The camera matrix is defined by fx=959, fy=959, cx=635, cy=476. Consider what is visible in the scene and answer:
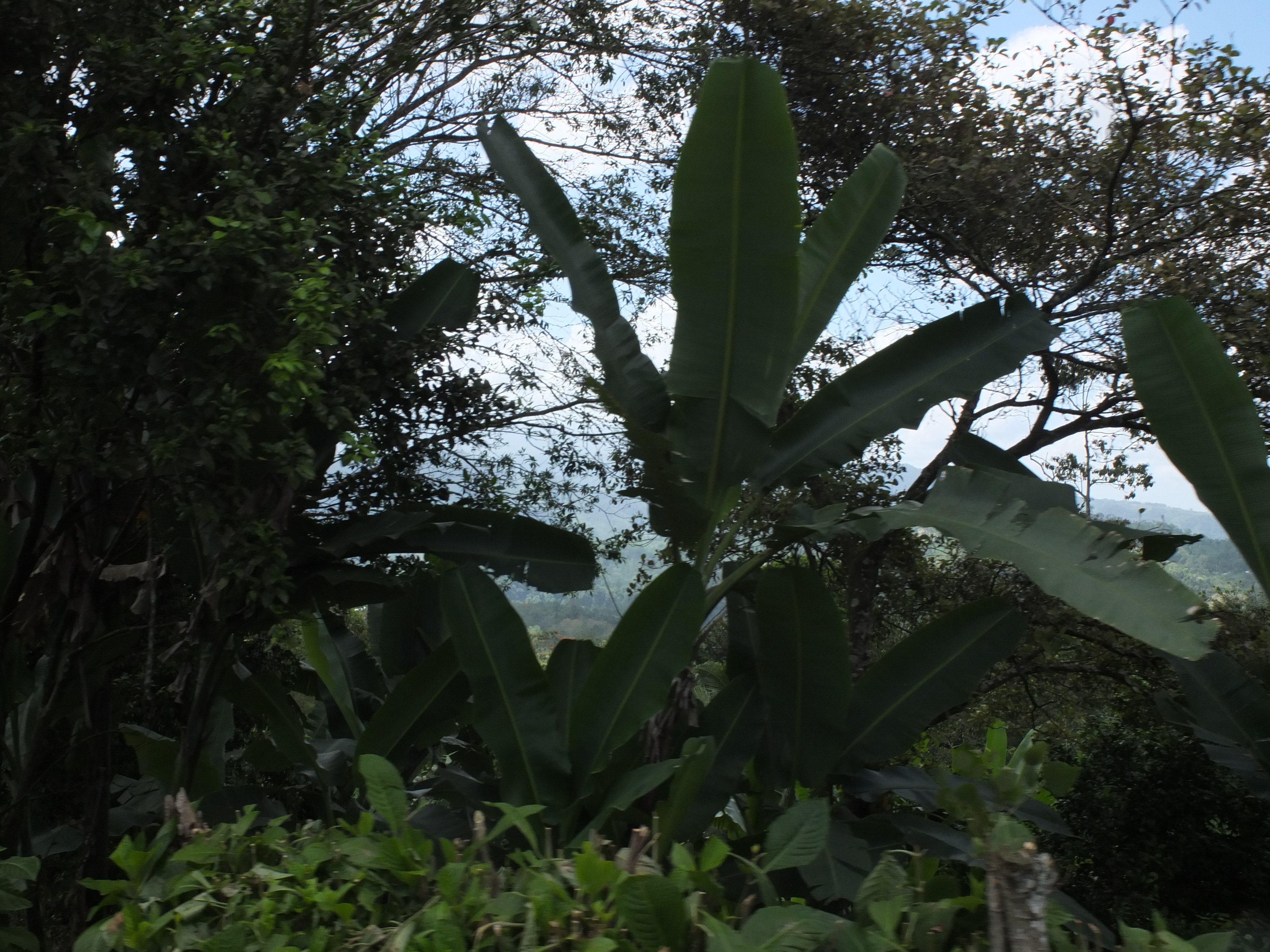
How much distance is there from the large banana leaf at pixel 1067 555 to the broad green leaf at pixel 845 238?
40.1 inches

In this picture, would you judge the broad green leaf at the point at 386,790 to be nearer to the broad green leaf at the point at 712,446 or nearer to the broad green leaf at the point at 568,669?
the broad green leaf at the point at 568,669

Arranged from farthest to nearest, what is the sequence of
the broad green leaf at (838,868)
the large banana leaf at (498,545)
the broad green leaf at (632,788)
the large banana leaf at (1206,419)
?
1. the large banana leaf at (498,545)
2. the large banana leaf at (1206,419)
3. the broad green leaf at (838,868)
4. the broad green leaf at (632,788)

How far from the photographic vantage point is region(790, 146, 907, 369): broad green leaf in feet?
14.5

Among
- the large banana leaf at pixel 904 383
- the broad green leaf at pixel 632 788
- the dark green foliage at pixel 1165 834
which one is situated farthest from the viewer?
the dark green foliage at pixel 1165 834

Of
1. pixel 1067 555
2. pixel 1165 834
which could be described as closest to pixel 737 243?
pixel 1067 555

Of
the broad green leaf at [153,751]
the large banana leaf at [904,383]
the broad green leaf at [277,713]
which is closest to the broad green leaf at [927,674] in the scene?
the large banana leaf at [904,383]

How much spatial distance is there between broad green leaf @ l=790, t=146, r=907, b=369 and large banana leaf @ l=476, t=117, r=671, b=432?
2.55 feet

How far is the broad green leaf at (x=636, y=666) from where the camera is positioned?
364 cm

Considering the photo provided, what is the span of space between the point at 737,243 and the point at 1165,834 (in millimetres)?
5782

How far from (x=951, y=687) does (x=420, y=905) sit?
277 cm

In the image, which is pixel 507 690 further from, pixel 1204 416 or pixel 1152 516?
pixel 1152 516

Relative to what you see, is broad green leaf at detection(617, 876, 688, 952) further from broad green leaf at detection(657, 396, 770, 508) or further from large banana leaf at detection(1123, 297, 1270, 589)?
large banana leaf at detection(1123, 297, 1270, 589)

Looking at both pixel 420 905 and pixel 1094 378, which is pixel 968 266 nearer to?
pixel 1094 378

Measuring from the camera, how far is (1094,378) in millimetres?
7863
